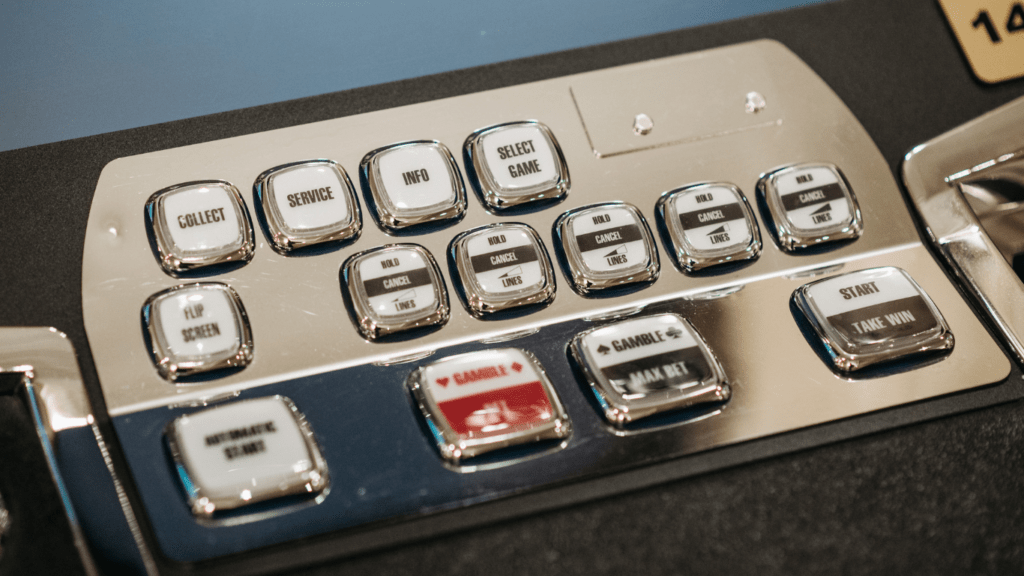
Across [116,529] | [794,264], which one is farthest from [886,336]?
[116,529]

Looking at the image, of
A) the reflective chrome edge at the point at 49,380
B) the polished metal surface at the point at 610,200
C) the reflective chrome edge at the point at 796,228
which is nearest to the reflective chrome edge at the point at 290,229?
the polished metal surface at the point at 610,200

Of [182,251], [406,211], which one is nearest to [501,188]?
[406,211]

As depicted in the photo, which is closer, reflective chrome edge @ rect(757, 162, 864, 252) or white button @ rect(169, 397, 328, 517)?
white button @ rect(169, 397, 328, 517)

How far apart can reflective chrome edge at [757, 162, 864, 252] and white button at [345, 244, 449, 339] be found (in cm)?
20

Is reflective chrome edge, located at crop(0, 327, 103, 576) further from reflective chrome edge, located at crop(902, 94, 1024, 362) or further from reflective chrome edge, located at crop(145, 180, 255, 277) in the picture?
reflective chrome edge, located at crop(902, 94, 1024, 362)

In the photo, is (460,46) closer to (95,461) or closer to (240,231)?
(240,231)

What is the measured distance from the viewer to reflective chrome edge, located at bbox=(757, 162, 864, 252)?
451 mm

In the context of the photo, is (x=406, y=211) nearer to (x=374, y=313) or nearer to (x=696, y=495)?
(x=374, y=313)

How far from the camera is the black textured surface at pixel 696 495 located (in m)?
0.35

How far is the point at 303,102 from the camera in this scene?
0.45 metres

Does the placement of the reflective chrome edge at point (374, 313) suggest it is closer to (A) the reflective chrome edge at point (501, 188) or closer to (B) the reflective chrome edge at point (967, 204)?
(A) the reflective chrome edge at point (501, 188)

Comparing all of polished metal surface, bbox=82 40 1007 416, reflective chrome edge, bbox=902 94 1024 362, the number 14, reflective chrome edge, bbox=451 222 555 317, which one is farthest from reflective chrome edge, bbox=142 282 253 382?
the number 14

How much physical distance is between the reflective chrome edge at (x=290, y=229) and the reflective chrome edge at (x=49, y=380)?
11 cm

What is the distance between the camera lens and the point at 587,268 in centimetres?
42
